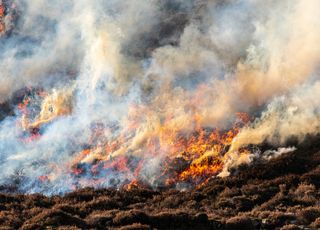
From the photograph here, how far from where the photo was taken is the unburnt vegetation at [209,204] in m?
20.9

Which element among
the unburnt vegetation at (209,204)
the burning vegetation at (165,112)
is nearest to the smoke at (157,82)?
the burning vegetation at (165,112)

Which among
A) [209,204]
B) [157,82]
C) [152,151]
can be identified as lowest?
[209,204]

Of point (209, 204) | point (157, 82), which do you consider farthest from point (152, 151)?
point (209, 204)

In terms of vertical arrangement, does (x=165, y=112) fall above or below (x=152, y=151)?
above

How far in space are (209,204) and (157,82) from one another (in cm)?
2289

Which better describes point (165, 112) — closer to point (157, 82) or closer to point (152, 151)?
point (157, 82)

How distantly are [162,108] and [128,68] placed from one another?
7.39 meters

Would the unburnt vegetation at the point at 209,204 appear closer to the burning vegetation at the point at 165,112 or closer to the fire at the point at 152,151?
the burning vegetation at the point at 165,112

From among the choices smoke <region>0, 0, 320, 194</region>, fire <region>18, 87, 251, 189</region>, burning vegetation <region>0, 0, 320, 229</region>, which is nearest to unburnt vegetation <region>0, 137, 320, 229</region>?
burning vegetation <region>0, 0, 320, 229</region>

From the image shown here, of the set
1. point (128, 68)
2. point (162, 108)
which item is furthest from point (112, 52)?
point (162, 108)

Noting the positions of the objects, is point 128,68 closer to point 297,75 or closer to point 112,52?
point 112,52

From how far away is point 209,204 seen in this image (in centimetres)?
2844

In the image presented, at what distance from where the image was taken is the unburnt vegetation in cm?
2086

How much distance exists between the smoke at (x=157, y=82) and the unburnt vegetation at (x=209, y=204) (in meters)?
3.58
